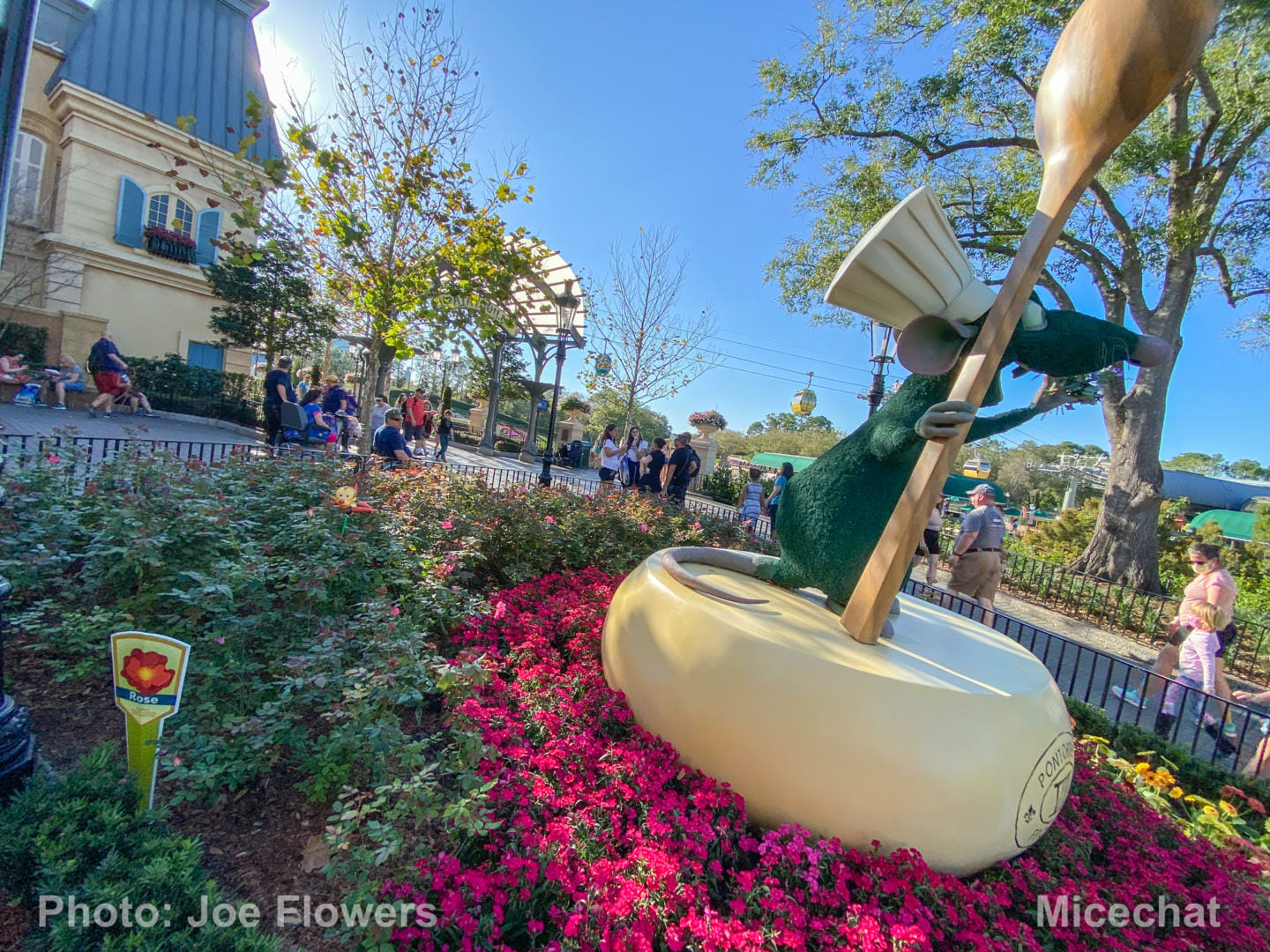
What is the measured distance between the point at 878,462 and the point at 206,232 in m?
23.8

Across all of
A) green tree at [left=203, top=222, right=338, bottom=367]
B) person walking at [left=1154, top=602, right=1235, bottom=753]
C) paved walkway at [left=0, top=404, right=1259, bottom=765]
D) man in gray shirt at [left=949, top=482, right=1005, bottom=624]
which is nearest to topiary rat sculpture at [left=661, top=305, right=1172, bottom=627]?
paved walkway at [left=0, top=404, right=1259, bottom=765]

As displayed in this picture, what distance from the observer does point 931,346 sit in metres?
2.50

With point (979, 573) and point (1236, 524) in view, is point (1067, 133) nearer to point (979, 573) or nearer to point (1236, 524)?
point (979, 573)

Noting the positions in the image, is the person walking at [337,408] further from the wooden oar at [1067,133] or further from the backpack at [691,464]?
the wooden oar at [1067,133]

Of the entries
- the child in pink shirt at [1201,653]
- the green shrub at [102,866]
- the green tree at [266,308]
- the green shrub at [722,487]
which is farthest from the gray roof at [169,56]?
the child in pink shirt at [1201,653]

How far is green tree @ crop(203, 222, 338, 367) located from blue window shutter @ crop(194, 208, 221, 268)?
157cm

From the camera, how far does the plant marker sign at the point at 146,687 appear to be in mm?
1790

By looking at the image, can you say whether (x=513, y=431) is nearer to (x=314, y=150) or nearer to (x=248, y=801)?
(x=314, y=150)

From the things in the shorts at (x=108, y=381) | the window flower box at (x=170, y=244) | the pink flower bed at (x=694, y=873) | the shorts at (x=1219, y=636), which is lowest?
the pink flower bed at (x=694, y=873)

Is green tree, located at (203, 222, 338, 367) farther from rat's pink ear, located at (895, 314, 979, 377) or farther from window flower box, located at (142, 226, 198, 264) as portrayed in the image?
rat's pink ear, located at (895, 314, 979, 377)

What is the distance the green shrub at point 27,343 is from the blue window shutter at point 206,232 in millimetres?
4923

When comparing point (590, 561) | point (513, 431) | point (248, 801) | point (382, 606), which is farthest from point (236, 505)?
point (513, 431)

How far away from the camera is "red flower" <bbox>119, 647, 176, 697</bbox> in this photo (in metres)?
1.80

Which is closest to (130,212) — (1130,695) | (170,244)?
(170,244)
